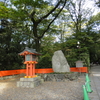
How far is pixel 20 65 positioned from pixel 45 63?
3.96m

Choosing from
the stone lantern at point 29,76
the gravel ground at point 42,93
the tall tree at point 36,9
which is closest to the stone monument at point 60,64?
the stone lantern at point 29,76

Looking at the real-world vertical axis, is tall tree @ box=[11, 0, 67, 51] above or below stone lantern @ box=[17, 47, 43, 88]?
above

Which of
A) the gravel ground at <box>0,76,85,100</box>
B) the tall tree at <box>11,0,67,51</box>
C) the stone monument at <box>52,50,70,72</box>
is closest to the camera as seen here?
the gravel ground at <box>0,76,85,100</box>

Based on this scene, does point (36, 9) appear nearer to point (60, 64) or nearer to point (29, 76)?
point (60, 64)

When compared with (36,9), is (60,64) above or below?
below

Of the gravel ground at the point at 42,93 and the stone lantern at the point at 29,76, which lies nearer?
the gravel ground at the point at 42,93

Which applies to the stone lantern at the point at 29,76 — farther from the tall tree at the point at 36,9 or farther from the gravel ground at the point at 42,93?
the tall tree at the point at 36,9

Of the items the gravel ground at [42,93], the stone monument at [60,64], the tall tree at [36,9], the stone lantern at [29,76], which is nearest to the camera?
the gravel ground at [42,93]

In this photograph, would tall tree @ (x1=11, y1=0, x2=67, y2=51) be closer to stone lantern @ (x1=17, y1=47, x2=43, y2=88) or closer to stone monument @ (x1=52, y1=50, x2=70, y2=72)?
stone monument @ (x1=52, y1=50, x2=70, y2=72)

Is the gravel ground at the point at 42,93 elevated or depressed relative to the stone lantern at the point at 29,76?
depressed

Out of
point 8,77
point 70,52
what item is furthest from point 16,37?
point 70,52

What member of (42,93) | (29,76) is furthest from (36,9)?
(42,93)

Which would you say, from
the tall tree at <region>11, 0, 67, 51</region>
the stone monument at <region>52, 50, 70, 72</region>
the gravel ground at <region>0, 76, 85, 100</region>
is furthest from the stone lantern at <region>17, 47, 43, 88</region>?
the tall tree at <region>11, 0, 67, 51</region>

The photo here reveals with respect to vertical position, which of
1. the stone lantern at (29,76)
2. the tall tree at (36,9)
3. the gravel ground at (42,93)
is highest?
the tall tree at (36,9)
